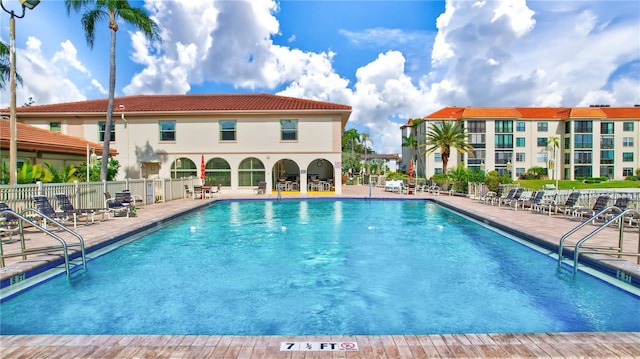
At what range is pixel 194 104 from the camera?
85.9 feet

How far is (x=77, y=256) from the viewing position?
7.89 meters

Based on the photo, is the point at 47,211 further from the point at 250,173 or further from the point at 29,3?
the point at 250,173

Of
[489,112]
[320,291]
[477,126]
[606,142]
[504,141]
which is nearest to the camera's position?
[320,291]

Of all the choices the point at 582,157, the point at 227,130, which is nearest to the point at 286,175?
the point at 227,130

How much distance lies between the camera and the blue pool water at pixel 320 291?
512 centimetres

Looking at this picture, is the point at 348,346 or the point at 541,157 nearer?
the point at 348,346

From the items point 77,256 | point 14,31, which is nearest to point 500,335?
point 77,256

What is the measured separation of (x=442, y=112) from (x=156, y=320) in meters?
58.2

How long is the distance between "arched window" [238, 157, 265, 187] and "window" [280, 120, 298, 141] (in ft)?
7.94

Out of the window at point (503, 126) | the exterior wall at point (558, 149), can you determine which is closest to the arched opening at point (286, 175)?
the exterior wall at point (558, 149)

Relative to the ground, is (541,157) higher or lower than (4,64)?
lower

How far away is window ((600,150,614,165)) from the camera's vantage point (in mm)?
56875

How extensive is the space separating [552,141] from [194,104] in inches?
2049

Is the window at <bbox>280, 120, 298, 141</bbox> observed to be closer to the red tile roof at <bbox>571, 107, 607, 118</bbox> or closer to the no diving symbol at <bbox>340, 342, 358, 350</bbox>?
the no diving symbol at <bbox>340, 342, 358, 350</bbox>
